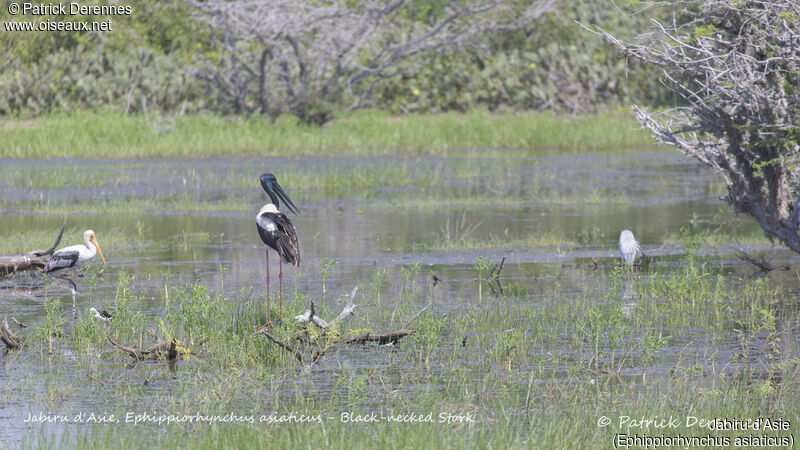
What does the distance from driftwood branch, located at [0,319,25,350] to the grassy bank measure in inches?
642

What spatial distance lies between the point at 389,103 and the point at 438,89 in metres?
1.42

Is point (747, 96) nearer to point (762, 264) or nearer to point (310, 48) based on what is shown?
point (762, 264)

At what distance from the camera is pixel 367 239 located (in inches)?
629

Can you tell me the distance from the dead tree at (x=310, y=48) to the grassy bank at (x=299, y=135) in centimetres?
70

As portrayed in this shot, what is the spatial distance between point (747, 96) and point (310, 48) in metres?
19.0

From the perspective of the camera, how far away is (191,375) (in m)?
8.37

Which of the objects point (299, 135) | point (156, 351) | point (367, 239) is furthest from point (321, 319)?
point (299, 135)

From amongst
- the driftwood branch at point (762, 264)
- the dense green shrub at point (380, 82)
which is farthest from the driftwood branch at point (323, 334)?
the dense green shrub at point (380, 82)

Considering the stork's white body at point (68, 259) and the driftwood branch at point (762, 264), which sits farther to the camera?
the driftwood branch at point (762, 264)

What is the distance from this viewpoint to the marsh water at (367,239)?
8.48 meters

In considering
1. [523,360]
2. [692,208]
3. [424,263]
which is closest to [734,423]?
[523,360]

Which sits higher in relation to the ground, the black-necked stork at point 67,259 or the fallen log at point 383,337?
the black-necked stork at point 67,259

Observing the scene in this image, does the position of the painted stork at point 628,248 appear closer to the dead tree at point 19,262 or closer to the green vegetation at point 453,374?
the green vegetation at point 453,374

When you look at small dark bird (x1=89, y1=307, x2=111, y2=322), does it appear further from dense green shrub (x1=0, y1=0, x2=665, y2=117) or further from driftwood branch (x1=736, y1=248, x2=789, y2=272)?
dense green shrub (x1=0, y1=0, x2=665, y2=117)
